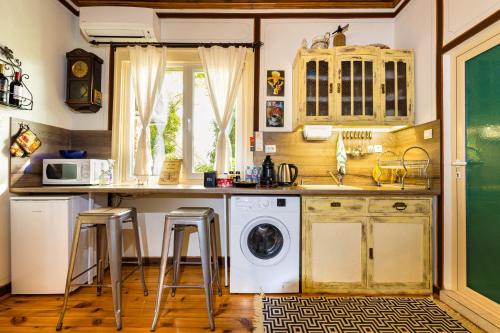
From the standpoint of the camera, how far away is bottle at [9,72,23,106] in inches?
90.9

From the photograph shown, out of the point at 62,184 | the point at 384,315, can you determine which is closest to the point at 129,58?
the point at 62,184

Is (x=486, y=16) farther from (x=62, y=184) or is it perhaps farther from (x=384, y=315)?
(x=62, y=184)

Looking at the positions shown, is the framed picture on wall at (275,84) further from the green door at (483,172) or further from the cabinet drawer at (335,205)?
the green door at (483,172)

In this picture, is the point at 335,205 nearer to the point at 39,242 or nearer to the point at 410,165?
the point at 410,165

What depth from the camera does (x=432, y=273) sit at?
96.0 inches

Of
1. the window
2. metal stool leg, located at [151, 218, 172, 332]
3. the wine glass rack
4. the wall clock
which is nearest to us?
metal stool leg, located at [151, 218, 172, 332]

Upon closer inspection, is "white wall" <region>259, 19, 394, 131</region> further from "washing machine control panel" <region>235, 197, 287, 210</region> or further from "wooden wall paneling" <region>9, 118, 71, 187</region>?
"wooden wall paneling" <region>9, 118, 71, 187</region>

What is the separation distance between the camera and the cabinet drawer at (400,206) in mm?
2393

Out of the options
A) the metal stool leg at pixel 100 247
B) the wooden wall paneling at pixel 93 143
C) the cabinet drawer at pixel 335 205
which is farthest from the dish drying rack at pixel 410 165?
the wooden wall paneling at pixel 93 143

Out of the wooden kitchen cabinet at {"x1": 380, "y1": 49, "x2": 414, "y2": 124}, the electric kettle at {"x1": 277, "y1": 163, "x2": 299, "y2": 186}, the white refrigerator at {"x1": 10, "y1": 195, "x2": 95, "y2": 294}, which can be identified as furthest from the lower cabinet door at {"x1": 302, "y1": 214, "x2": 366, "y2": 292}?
the white refrigerator at {"x1": 10, "y1": 195, "x2": 95, "y2": 294}

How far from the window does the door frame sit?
2081 millimetres

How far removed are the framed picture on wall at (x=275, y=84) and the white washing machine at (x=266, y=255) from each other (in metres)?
1.35

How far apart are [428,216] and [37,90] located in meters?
3.81

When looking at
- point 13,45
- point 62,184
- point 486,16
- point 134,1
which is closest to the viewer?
point 486,16
